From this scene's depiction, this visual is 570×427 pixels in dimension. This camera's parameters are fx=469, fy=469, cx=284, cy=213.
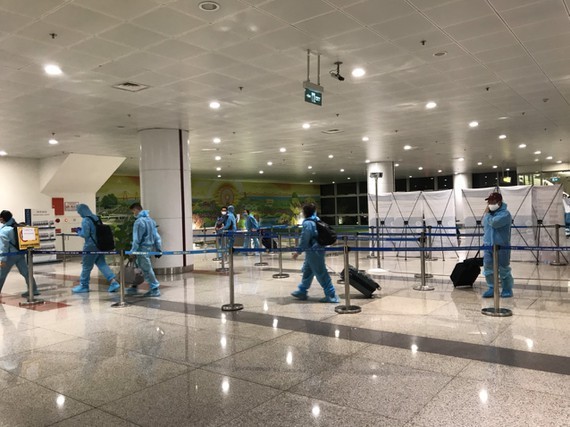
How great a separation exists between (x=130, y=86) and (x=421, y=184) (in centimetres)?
3157

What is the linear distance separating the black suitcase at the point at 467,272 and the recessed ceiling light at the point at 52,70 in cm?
775

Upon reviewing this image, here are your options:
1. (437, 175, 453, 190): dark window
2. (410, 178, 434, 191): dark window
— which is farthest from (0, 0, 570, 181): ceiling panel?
(410, 178, 434, 191): dark window

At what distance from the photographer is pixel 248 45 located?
6664mm

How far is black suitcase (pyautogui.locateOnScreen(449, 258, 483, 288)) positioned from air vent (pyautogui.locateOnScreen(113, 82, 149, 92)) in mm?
6776

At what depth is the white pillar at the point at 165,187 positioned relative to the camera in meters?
12.2

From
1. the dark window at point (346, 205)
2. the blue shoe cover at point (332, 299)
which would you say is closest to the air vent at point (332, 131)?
the blue shoe cover at point (332, 299)

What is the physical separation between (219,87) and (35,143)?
8.36 m

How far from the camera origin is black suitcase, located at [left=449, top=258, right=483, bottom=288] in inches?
350

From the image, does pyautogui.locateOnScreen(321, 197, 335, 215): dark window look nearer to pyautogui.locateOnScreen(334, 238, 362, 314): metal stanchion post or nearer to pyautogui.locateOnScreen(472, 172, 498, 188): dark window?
pyautogui.locateOnScreen(472, 172, 498, 188): dark window

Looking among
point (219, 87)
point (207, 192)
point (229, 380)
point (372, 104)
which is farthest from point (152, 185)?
point (207, 192)

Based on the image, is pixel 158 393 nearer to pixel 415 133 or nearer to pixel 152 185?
pixel 152 185

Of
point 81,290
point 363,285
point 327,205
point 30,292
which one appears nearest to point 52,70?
point 30,292

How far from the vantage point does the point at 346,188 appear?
42.0 meters

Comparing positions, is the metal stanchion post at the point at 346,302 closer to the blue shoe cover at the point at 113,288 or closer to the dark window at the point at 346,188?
the blue shoe cover at the point at 113,288
